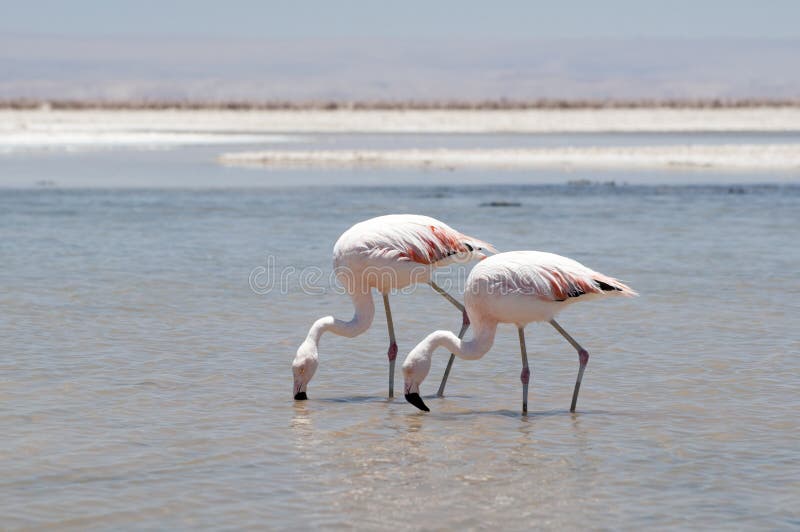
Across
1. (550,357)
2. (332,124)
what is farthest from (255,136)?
(550,357)

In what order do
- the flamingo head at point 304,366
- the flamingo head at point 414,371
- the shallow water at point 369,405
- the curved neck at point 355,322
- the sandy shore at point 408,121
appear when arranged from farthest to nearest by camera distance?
1. the sandy shore at point 408,121
2. the curved neck at point 355,322
3. the flamingo head at point 304,366
4. the flamingo head at point 414,371
5. the shallow water at point 369,405

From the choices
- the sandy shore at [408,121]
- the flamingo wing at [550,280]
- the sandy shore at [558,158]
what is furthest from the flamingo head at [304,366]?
the sandy shore at [408,121]

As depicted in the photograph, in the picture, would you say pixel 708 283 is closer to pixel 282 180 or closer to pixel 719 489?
pixel 719 489

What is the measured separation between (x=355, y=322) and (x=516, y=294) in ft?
3.98

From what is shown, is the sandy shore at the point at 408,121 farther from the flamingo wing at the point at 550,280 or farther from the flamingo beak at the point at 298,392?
the flamingo wing at the point at 550,280

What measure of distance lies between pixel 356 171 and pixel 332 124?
31.7 metres

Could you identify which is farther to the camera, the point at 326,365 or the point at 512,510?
the point at 326,365

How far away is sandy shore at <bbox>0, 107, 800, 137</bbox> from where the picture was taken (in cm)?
5772

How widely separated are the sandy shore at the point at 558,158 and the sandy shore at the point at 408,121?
59.5 ft

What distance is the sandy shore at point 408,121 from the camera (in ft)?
189

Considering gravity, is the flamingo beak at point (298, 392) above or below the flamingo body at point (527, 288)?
below

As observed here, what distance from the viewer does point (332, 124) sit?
63.4 metres

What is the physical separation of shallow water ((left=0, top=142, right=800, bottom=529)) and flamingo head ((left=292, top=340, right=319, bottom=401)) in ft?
0.51

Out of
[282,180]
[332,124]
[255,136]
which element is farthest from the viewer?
[332,124]
